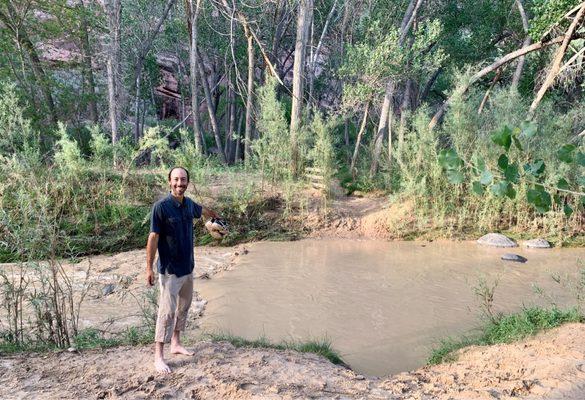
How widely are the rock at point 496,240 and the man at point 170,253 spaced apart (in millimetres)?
7139

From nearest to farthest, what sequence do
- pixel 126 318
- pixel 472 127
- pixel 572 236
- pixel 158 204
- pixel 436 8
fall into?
pixel 158 204 < pixel 126 318 < pixel 572 236 < pixel 472 127 < pixel 436 8

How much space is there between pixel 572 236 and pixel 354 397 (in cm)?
809

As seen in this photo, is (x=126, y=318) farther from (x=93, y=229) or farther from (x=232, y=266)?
(x=93, y=229)

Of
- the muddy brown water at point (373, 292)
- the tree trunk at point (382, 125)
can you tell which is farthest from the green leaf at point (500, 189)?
the tree trunk at point (382, 125)

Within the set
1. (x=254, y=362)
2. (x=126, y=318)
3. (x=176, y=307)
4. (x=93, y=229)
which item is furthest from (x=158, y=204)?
(x=93, y=229)

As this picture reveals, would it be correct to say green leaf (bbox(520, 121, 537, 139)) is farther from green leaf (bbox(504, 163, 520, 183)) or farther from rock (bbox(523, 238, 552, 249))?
rock (bbox(523, 238, 552, 249))

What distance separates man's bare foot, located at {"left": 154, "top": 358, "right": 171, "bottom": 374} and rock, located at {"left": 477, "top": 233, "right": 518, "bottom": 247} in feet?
24.4

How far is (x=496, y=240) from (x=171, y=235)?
7.43 m

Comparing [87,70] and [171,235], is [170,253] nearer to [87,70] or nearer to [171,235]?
[171,235]

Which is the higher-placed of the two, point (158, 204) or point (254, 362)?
point (158, 204)

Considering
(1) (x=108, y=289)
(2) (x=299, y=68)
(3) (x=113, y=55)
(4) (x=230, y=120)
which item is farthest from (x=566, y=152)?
(4) (x=230, y=120)

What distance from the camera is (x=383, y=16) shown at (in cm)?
1343

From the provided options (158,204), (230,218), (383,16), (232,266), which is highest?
(383,16)

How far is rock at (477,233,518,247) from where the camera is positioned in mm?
8750
